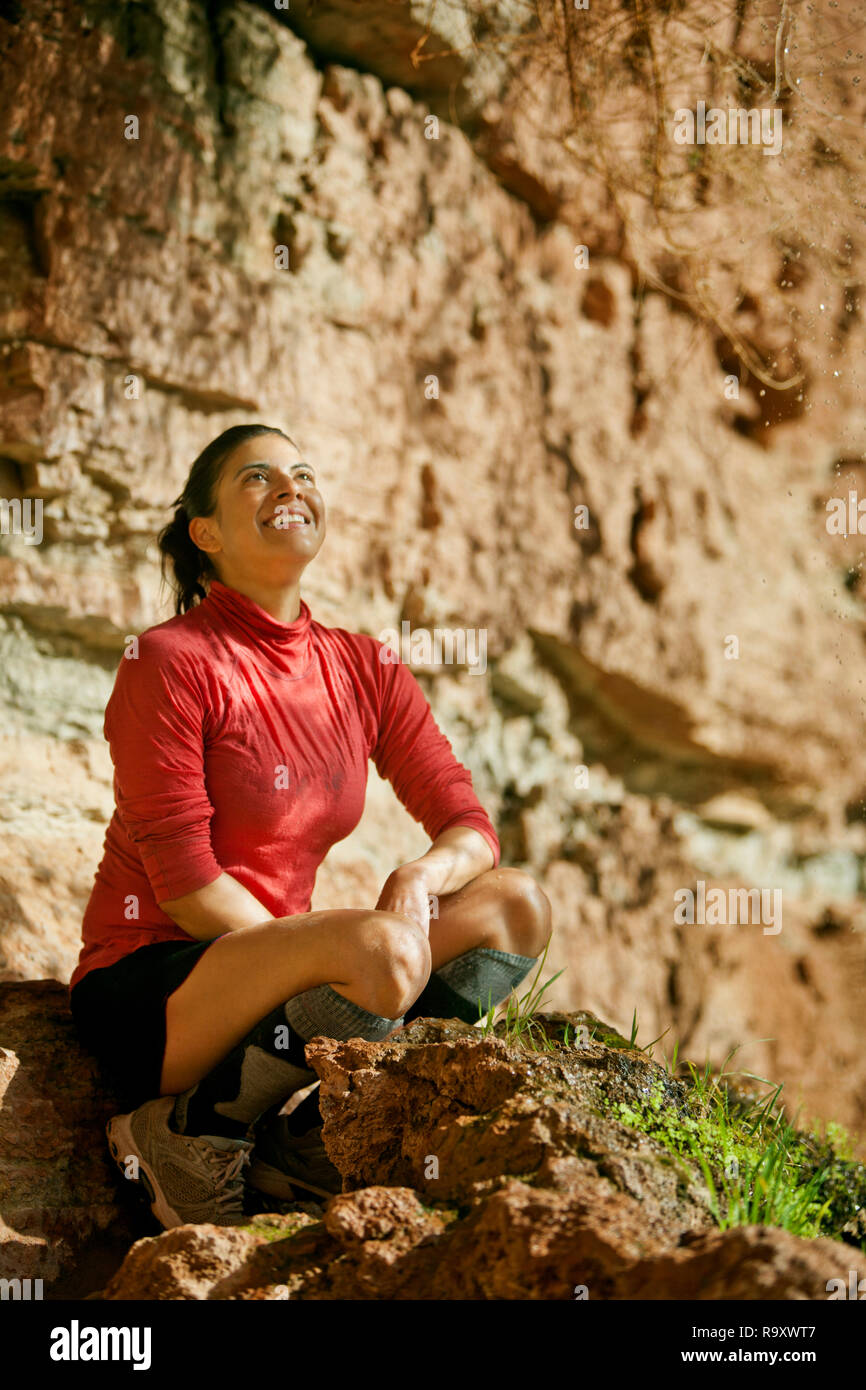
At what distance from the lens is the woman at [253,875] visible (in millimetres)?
2355

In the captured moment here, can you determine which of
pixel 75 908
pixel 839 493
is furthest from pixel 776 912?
pixel 75 908

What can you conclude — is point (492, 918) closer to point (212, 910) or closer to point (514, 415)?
point (212, 910)

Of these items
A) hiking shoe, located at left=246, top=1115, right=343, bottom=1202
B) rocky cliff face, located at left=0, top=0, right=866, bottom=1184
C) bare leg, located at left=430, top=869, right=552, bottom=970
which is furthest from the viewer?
rocky cliff face, located at left=0, top=0, right=866, bottom=1184

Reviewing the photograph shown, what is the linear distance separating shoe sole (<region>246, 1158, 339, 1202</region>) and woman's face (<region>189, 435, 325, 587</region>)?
1.10 metres

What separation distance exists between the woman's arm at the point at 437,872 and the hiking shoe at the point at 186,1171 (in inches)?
19.2

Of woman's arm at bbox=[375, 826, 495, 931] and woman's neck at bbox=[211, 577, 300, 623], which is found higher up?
woman's neck at bbox=[211, 577, 300, 623]

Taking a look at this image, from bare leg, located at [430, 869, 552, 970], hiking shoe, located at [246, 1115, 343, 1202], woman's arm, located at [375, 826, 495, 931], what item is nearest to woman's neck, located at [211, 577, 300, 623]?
woman's arm, located at [375, 826, 495, 931]

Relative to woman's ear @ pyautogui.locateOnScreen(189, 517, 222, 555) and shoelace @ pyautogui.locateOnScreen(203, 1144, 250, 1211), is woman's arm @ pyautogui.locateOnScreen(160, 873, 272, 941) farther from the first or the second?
woman's ear @ pyautogui.locateOnScreen(189, 517, 222, 555)

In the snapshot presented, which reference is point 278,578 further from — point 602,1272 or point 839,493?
point 839,493

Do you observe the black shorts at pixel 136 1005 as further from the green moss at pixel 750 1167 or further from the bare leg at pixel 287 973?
the green moss at pixel 750 1167

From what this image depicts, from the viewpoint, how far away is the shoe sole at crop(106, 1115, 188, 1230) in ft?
7.84

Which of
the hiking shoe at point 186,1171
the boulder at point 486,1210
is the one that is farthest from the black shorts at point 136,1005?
the boulder at point 486,1210

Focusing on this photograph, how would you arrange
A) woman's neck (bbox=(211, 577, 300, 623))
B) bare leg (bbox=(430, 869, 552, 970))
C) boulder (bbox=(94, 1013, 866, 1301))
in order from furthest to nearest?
woman's neck (bbox=(211, 577, 300, 623)), bare leg (bbox=(430, 869, 552, 970)), boulder (bbox=(94, 1013, 866, 1301))

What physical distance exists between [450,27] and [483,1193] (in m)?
3.66
